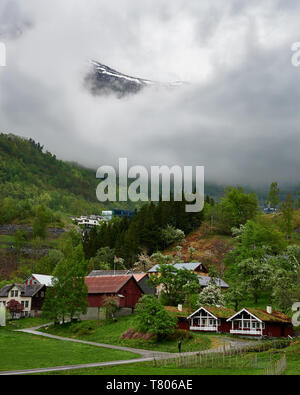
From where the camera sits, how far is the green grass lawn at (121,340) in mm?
56750

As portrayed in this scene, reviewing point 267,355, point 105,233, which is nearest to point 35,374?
point 267,355

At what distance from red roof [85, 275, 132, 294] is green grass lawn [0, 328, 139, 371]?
19.4 metres

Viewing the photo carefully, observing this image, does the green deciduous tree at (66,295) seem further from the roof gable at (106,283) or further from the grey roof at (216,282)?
the grey roof at (216,282)

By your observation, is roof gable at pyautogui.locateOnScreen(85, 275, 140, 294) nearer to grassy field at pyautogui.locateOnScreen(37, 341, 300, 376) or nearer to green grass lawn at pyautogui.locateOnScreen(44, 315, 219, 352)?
green grass lawn at pyautogui.locateOnScreen(44, 315, 219, 352)

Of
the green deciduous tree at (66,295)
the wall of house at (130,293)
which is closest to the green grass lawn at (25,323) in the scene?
the green deciduous tree at (66,295)

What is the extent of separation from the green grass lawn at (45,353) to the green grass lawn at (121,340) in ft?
18.8

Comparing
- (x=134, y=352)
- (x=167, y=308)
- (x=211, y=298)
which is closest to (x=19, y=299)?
(x=167, y=308)

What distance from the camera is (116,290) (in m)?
79.8

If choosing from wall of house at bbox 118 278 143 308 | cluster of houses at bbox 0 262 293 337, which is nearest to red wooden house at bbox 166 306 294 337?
cluster of houses at bbox 0 262 293 337

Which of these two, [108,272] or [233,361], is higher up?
[108,272]

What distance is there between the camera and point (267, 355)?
46469mm

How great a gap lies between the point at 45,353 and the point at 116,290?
3099cm

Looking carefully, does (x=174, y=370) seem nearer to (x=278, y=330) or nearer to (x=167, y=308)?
(x=167, y=308)
